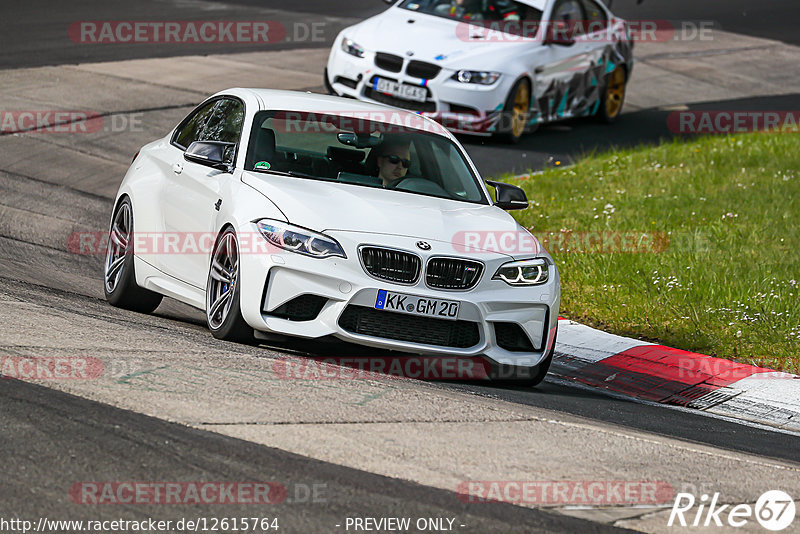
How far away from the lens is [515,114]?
1614 cm

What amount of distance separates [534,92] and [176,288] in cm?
894

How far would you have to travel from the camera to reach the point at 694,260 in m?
11.3

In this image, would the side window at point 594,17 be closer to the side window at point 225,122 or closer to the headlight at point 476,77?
the headlight at point 476,77

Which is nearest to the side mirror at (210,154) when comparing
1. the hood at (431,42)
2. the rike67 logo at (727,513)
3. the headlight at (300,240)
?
the headlight at (300,240)

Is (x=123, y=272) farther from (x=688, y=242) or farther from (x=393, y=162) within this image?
(x=688, y=242)

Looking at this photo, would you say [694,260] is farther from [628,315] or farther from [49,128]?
[49,128]

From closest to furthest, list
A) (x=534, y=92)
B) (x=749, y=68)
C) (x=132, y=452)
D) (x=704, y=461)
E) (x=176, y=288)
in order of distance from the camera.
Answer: (x=132, y=452), (x=704, y=461), (x=176, y=288), (x=534, y=92), (x=749, y=68)

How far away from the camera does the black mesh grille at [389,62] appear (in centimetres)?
1557

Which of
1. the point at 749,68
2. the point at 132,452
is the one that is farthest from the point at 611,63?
the point at 132,452

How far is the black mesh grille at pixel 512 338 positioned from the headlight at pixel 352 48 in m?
8.70

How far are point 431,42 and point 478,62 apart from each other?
0.64 meters
